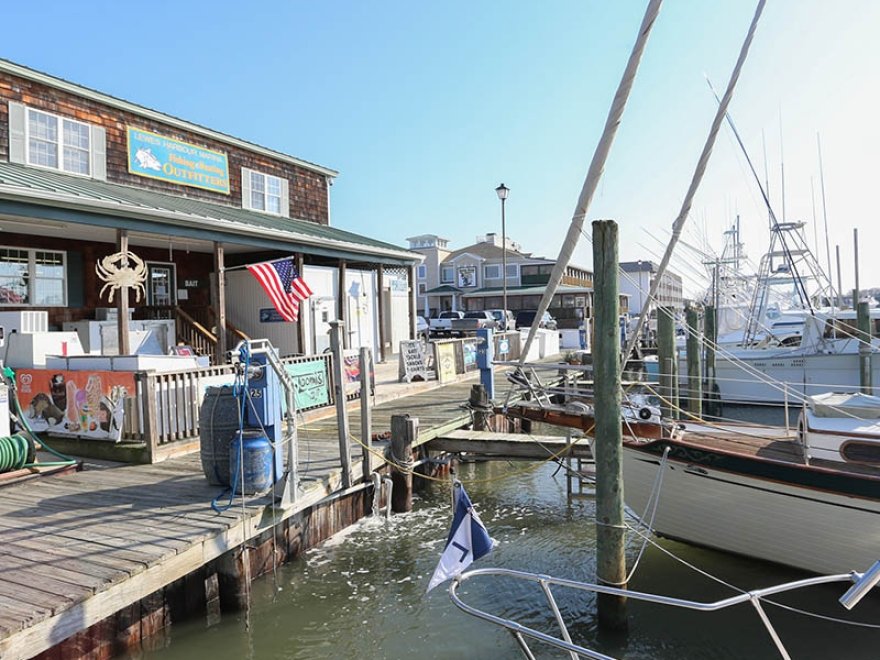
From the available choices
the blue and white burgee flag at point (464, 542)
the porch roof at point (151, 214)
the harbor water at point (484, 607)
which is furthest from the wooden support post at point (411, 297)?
the blue and white burgee flag at point (464, 542)

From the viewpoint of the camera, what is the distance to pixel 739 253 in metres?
37.9

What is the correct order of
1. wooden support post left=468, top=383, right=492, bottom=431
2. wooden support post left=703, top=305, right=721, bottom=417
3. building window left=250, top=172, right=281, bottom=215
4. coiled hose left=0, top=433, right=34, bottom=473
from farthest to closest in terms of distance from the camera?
wooden support post left=703, top=305, right=721, bottom=417
building window left=250, top=172, right=281, bottom=215
wooden support post left=468, top=383, right=492, bottom=431
coiled hose left=0, top=433, right=34, bottom=473

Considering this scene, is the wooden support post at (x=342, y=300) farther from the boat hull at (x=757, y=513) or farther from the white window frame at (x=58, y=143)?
the boat hull at (x=757, y=513)

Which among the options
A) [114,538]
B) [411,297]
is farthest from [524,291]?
[114,538]

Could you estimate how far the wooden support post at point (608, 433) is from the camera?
664 cm

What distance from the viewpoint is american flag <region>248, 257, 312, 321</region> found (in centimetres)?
1312

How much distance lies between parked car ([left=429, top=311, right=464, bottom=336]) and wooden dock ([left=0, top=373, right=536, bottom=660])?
25627 millimetres

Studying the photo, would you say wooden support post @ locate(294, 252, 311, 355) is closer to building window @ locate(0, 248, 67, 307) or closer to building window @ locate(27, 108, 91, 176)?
building window @ locate(27, 108, 91, 176)

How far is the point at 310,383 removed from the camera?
12070 millimetres

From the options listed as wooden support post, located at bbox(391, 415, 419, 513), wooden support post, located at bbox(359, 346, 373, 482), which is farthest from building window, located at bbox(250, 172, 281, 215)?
wooden support post, located at bbox(359, 346, 373, 482)

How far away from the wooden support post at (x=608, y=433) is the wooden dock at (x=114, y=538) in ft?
11.3

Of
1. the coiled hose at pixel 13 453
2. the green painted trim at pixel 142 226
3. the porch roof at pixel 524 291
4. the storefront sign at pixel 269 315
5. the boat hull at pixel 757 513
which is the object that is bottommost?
the boat hull at pixel 757 513

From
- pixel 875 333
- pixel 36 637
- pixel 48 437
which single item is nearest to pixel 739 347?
pixel 875 333

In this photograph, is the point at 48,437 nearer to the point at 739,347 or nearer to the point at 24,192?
the point at 24,192
